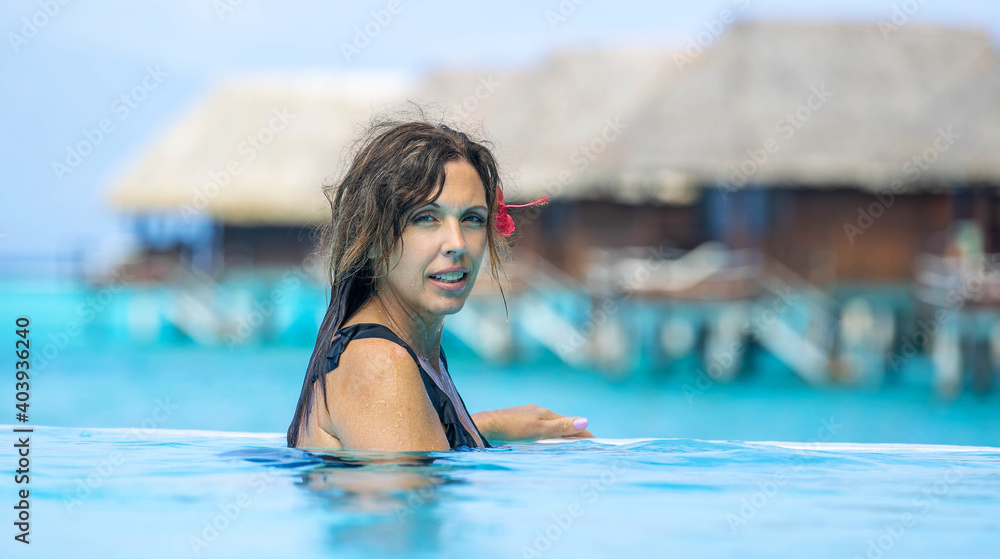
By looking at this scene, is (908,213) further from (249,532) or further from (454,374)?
(249,532)

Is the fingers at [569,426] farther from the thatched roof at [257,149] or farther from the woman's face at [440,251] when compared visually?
the thatched roof at [257,149]

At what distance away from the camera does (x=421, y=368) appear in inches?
108

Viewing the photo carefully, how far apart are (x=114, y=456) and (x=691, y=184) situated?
17.2 metres

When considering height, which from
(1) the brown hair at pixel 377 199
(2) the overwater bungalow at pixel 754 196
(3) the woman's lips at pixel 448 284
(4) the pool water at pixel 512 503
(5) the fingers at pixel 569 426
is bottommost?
(4) the pool water at pixel 512 503

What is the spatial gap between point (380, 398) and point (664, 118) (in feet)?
62.8

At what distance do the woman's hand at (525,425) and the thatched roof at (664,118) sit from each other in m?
10.3

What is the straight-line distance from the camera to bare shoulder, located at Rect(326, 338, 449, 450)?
2.57 meters

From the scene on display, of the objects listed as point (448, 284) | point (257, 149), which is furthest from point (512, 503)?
point (257, 149)

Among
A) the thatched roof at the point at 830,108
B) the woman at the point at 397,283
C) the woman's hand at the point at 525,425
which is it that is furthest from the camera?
the thatched roof at the point at 830,108

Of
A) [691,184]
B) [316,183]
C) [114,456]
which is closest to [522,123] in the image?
[316,183]

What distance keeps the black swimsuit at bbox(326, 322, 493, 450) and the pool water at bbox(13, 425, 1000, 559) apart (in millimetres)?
63

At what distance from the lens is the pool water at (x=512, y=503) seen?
2.49 meters

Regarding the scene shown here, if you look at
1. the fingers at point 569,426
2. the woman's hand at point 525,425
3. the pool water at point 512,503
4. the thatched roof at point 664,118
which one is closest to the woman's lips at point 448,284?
the pool water at point 512,503

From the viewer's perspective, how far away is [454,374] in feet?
63.2
